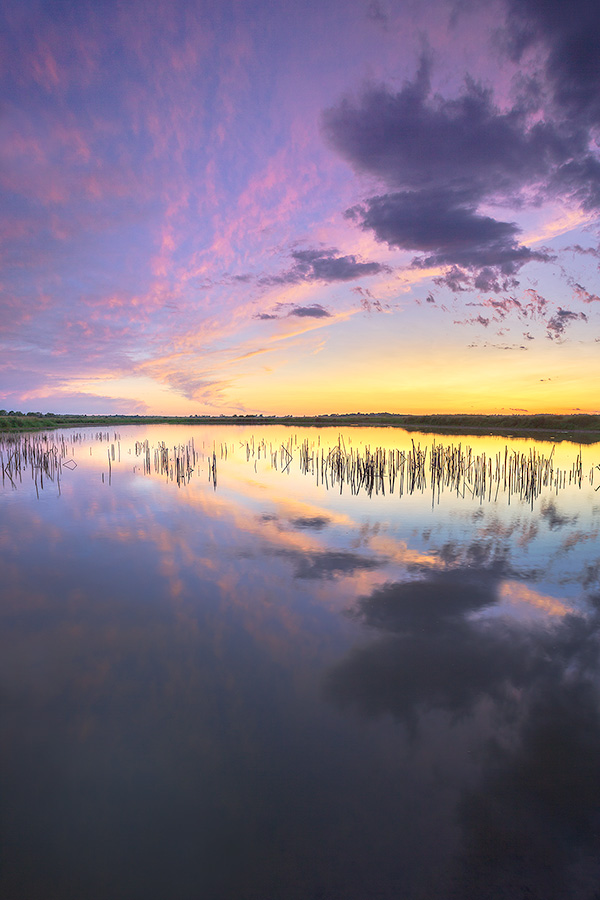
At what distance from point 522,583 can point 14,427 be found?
250 ft

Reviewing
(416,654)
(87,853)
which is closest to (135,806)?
(87,853)

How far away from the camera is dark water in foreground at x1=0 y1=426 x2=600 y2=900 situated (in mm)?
3229

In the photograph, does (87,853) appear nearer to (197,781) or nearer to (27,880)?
(27,880)

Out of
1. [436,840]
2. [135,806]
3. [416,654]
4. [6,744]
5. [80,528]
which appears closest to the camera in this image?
[436,840]

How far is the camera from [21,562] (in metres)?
10.2

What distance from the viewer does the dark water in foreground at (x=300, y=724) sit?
10.6ft

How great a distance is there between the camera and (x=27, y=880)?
3150 mm

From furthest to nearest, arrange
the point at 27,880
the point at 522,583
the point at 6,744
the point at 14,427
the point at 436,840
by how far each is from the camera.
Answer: the point at 14,427, the point at 522,583, the point at 6,744, the point at 436,840, the point at 27,880

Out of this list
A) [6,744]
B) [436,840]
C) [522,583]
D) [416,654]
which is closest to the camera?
[436,840]

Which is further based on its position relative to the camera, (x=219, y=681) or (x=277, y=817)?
(x=219, y=681)

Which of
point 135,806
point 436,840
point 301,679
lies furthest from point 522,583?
point 135,806

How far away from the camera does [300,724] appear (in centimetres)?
465

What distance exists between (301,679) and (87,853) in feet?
8.82

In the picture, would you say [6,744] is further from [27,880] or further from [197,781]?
[197,781]
